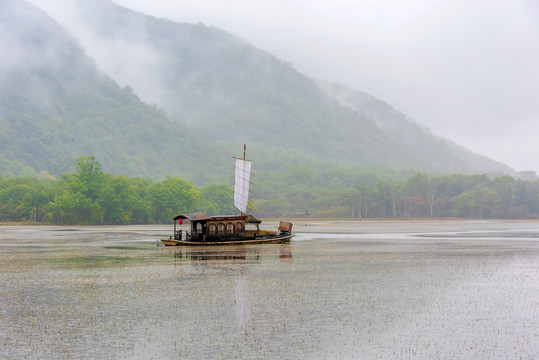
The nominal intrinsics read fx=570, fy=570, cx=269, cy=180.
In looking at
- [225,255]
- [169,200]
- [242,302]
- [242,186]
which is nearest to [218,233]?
[225,255]

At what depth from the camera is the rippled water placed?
1806cm

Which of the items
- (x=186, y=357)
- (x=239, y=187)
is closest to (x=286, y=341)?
(x=186, y=357)

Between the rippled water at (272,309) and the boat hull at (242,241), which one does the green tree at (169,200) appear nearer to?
the boat hull at (242,241)

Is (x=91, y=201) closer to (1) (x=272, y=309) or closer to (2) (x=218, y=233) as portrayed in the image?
Result: (2) (x=218, y=233)

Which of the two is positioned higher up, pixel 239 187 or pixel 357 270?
pixel 239 187

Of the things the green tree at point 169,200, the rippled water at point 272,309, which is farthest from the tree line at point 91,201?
the rippled water at point 272,309

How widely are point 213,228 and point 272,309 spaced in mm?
39552

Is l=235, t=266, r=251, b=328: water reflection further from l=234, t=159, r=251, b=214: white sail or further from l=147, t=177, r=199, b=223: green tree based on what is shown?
l=147, t=177, r=199, b=223: green tree

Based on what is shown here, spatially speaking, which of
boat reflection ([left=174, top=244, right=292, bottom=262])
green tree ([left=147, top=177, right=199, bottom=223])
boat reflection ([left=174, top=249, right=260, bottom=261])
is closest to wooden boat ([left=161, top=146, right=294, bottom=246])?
boat reflection ([left=174, top=244, right=292, bottom=262])

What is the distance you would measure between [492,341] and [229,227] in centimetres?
4682

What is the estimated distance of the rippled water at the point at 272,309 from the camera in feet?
59.3

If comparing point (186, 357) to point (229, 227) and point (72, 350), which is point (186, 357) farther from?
point (229, 227)

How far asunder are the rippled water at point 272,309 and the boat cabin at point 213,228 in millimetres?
19710

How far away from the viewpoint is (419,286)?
2959 centimetres
